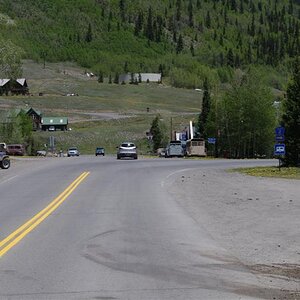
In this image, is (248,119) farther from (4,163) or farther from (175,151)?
(4,163)

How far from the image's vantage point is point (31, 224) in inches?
593

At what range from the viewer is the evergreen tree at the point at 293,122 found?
4253 cm

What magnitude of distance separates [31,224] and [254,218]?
5683 mm

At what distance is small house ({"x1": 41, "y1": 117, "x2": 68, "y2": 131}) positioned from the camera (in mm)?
138812

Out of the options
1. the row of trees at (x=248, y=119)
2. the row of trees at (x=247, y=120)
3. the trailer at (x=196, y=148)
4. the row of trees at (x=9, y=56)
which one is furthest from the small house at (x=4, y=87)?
the trailer at (x=196, y=148)

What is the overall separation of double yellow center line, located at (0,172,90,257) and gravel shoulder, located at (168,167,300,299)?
3.95 meters

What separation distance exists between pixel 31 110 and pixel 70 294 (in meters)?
135

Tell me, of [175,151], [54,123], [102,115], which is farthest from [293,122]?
[102,115]

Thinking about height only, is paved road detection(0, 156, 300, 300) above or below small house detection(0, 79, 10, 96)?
below

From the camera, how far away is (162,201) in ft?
68.7

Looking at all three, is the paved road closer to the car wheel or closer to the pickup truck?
the car wheel

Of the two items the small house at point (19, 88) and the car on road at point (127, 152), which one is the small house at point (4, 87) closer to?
the small house at point (19, 88)

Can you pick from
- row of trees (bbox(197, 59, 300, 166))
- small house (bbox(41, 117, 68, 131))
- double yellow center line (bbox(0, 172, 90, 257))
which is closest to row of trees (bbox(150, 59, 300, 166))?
row of trees (bbox(197, 59, 300, 166))

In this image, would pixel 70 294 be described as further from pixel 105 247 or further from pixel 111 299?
pixel 105 247
